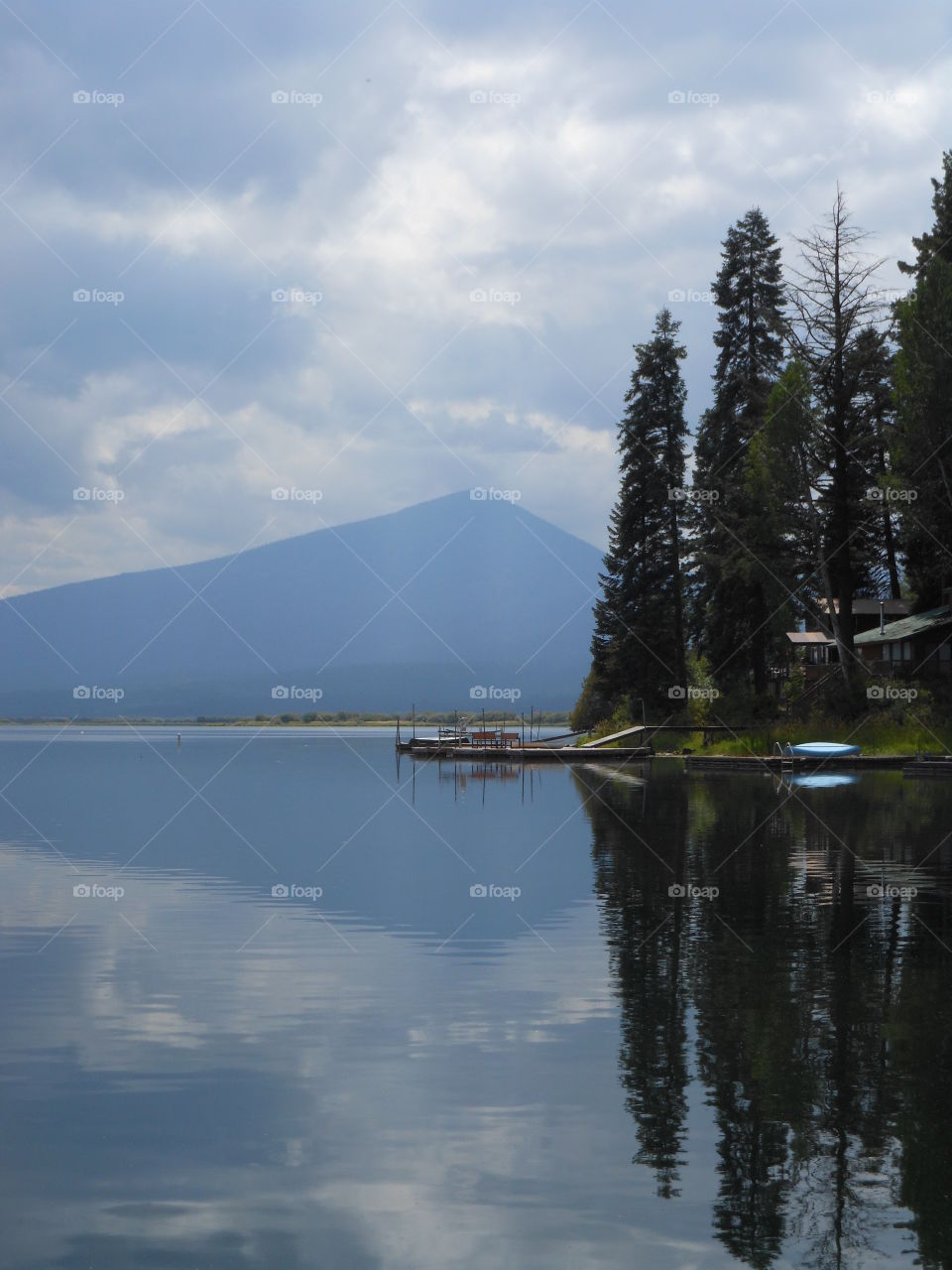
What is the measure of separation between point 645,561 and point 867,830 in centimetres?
5277

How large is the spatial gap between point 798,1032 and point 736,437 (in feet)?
222

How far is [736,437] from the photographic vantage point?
257 feet

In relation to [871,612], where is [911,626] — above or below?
below

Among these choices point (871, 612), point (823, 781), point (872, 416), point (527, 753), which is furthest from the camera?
point (871, 612)

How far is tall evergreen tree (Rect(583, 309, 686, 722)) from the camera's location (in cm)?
8300

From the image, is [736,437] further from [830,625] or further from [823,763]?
[823,763]

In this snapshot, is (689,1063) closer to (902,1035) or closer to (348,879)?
(902,1035)

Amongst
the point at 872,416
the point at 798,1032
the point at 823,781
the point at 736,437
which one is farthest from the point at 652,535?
the point at 798,1032

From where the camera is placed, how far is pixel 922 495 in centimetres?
5997

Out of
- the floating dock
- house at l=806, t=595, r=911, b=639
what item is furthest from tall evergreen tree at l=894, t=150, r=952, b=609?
the floating dock

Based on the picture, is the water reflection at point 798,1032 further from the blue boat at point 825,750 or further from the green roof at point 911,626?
the green roof at point 911,626

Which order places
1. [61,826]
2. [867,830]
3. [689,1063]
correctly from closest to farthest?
[689,1063] → [867,830] → [61,826]

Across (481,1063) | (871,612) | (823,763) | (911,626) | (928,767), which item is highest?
(871,612)

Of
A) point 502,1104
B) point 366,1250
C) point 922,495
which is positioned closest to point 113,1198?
point 366,1250
